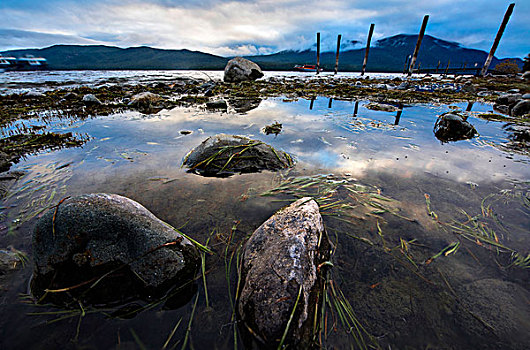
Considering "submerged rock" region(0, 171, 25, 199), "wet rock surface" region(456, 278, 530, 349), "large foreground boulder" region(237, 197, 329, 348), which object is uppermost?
"large foreground boulder" region(237, 197, 329, 348)

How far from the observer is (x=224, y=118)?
791 cm

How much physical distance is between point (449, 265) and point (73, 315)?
3.38 meters


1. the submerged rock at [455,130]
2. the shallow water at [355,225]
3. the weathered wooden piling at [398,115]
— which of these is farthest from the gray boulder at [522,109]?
the submerged rock at [455,130]

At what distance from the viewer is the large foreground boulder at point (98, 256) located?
5.88 ft

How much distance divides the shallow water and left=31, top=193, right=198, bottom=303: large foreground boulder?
0.18 m

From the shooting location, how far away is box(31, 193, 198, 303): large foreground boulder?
5.88ft

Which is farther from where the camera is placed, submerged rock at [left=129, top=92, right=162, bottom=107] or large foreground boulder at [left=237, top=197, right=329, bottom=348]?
submerged rock at [left=129, top=92, right=162, bottom=107]

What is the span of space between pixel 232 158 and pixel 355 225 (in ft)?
7.87

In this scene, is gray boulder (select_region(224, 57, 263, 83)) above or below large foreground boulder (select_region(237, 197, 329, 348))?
above

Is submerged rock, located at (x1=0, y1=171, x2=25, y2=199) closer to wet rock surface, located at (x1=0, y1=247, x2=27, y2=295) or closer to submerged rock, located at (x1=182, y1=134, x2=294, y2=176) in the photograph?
wet rock surface, located at (x1=0, y1=247, x2=27, y2=295)

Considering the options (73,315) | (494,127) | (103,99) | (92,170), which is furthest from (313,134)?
(103,99)

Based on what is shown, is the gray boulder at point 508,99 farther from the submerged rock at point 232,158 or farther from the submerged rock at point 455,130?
the submerged rock at point 232,158

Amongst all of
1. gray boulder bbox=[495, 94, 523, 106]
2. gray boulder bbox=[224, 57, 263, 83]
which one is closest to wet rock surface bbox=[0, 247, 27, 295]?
gray boulder bbox=[495, 94, 523, 106]

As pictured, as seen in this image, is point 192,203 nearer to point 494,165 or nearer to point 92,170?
point 92,170
